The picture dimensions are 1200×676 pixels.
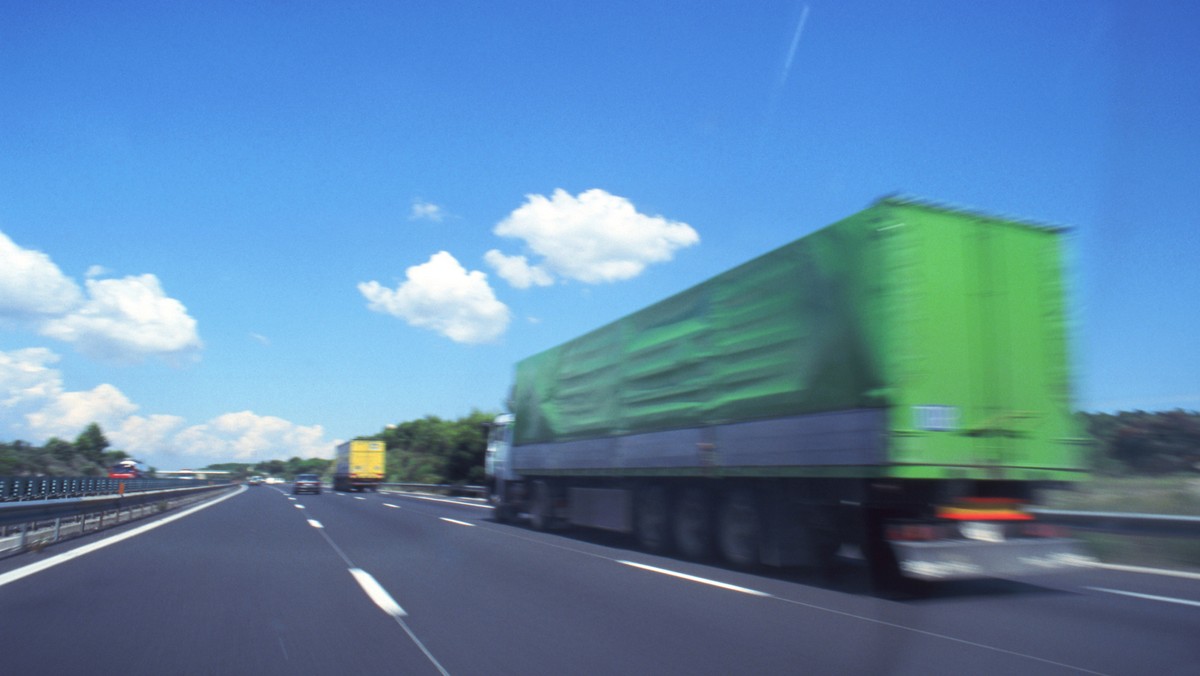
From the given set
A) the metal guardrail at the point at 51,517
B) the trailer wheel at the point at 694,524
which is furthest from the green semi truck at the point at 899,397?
the metal guardrail at the point at 51,517

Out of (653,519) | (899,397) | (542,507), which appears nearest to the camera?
(899,397)

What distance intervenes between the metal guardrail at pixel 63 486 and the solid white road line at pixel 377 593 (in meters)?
11.0

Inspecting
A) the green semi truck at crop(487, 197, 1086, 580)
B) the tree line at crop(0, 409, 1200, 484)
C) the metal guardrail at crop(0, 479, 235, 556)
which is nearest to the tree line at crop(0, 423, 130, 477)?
the tree line at crop(0, 409, 1200, 484)

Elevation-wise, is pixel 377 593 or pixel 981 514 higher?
pixel 981 514

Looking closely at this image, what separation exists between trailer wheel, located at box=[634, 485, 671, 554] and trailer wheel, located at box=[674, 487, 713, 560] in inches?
11.6

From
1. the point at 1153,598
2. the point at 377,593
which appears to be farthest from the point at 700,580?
the point at 1153,598

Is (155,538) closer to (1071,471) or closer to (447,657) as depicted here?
(447,657)

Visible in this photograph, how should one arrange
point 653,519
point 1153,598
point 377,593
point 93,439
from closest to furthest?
point 1153,598, point 377,593, point 653,519, point 93,439

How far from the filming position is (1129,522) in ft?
35.8

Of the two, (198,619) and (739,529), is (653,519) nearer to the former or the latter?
(739,529)

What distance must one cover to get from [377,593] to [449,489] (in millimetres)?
38827

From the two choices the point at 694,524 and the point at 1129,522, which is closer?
the point at 1129,522

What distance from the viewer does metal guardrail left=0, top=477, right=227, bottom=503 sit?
21578mm

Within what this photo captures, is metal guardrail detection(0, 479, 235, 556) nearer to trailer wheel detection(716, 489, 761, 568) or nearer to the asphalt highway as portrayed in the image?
the asphalt highway
